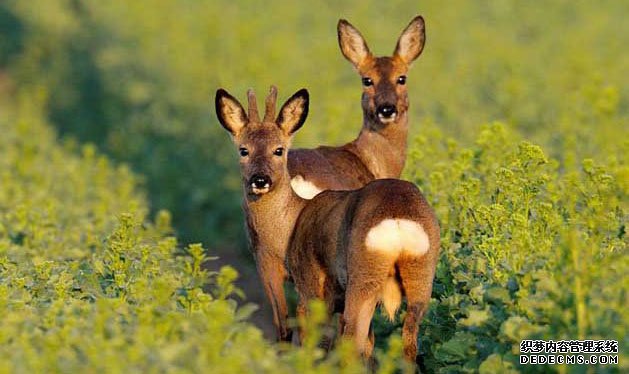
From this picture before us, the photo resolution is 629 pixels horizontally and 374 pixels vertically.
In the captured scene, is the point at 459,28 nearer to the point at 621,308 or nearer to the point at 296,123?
the point at 296,123

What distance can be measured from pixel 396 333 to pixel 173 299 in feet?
6.00

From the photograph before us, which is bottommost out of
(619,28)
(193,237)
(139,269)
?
(139,269)

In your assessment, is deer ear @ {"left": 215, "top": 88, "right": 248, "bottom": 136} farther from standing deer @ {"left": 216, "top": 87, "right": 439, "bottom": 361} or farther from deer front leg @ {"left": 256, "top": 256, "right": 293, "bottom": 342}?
deer front leg @ {"left": 256, "top": 256, "right": 293, "bottom": 342}

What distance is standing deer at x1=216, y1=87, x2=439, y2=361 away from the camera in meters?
7.34

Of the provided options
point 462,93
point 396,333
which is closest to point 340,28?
point 396,333

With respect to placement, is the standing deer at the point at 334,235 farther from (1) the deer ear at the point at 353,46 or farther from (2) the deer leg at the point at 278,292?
(1) the deer ear at the point at 353,46

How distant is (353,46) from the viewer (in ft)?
37.0

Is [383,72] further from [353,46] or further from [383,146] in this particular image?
[353,46]

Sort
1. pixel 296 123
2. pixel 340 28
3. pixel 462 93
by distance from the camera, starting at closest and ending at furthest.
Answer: pixel 296 123 → pixel 340 28 → pixel 462 93

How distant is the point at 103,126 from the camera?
20.9 meters

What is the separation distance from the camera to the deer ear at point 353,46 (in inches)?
442

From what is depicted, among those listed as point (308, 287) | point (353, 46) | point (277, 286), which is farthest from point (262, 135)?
point (353, 46)

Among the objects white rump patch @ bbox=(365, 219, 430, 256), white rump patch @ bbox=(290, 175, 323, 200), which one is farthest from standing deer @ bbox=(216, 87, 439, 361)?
white rump patch @ bbox=(290, 175, 323, 200)

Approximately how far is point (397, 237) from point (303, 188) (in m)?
2.24
